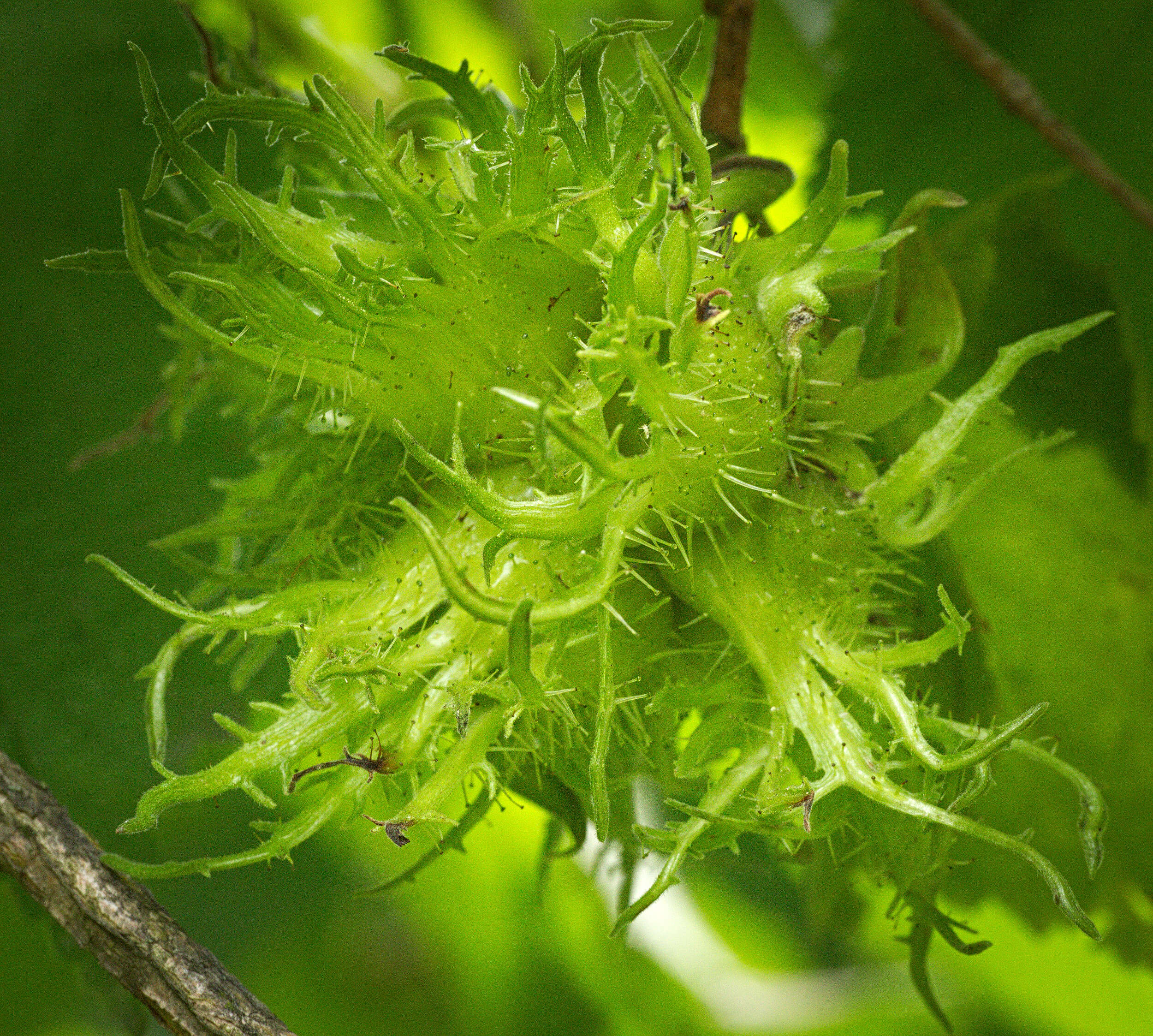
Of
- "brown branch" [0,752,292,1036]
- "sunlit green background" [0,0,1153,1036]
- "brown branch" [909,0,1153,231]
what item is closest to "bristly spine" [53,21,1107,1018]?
"brown branch" [0,752,292,1036]

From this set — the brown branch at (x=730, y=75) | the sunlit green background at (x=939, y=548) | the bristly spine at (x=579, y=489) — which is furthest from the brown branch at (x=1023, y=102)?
the bristly spine at (x=579, y=489)

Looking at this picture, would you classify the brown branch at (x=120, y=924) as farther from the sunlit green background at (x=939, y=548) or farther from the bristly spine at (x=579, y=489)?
the sunlit green background at (x=939, y=548)

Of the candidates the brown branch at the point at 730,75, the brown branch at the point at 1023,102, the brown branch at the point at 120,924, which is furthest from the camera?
the brown branch at the point at 1023,102

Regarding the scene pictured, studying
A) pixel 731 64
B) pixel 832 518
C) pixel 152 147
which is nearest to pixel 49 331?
pixel 152 147

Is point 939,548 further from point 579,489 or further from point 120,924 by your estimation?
point 120,924

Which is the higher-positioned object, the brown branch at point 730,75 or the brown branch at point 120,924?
the brown branch at point 730,75

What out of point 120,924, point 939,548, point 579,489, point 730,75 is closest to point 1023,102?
point 730,75
